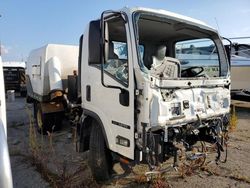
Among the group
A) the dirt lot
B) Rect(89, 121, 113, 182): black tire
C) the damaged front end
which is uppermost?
the damaged front end

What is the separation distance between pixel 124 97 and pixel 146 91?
0.36 meters

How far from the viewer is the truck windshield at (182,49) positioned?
4398 millimetres

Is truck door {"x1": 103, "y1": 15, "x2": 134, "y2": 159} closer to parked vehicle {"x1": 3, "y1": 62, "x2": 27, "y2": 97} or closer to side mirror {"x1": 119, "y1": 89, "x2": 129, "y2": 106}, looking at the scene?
side mirror {"x1": 119, "y1": 89, "x2": 129, "y2": 106}

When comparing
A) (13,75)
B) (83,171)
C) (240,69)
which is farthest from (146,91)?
(13,75)

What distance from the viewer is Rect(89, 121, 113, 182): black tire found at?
13.6 feet

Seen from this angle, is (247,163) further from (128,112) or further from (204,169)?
(128,112)

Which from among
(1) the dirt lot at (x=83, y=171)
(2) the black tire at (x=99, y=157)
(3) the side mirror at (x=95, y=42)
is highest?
(3) the side mirror at (x=95, y=42)

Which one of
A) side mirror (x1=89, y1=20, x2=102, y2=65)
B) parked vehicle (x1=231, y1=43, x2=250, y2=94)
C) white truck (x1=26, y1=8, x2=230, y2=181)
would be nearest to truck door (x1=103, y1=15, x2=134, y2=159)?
white truck (x1=26, y1=8, x2=230, y2=181)

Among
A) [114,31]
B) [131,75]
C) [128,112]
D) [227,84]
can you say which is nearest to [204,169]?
[227,84]

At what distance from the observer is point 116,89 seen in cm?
373

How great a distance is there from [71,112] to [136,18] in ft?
10.8

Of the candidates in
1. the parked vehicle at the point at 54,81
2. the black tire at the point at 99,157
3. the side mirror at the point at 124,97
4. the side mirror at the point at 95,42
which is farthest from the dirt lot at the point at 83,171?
the side mirror at the point at 95,42

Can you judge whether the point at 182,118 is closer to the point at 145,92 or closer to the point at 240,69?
the point at 145,92

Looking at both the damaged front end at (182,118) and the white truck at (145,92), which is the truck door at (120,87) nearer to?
the white truck at (145,92)
